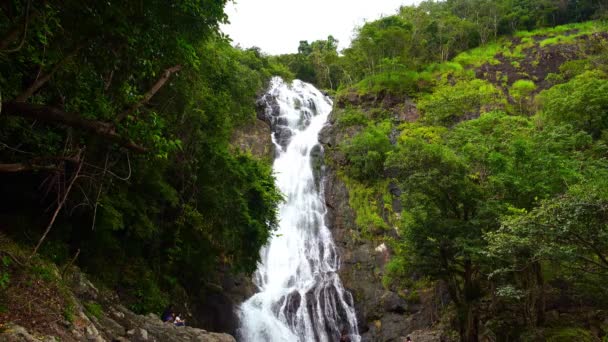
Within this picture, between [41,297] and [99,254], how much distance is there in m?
3.38

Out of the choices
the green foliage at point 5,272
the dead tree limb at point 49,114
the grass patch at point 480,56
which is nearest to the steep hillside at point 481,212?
the grass patch at point 480,56

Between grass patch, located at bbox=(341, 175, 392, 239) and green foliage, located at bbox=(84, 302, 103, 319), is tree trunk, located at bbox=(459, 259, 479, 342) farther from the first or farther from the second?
green foliage, located at bbox=(84, 302, 103, 319)

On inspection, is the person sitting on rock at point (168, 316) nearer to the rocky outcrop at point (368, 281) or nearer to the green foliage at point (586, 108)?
the rocky outcrop at point (368, 281)

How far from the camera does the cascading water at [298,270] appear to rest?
1667 centimetres

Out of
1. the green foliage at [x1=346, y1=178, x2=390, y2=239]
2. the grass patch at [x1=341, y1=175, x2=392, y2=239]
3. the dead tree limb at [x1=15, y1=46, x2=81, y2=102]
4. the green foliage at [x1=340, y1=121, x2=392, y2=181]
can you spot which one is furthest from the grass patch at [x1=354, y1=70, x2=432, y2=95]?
the dead tree limb at [x1=15, y1=46, x2=81, y2=102]

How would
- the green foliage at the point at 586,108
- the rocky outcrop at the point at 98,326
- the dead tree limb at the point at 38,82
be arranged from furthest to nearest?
the green foliage at the point at 586,108 < the rocky outcrop at the point at 98,326 < the dead tree limb at the point at 38,82

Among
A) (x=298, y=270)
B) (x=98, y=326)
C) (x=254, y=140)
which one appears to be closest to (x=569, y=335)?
(x=298, y=270)

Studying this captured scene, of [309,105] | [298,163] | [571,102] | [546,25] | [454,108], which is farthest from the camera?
[546,25]

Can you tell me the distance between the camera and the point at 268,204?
15.4 meters

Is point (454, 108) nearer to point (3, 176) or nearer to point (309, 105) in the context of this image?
point (309, 105)

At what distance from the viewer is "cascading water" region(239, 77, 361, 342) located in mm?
16672

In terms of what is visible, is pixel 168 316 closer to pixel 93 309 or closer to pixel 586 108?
pixel 93 309

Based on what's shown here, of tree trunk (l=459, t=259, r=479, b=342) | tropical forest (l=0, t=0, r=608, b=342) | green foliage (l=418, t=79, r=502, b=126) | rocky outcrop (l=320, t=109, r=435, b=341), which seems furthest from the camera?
green foliage (l=418, t=79, r=502, b=126)

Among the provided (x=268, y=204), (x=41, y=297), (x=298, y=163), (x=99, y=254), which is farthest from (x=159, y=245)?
(x=298, y=163)
